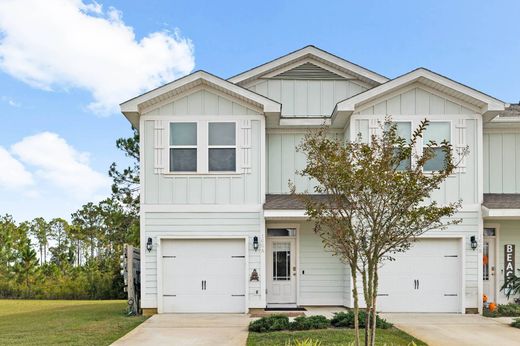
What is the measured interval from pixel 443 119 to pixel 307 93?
4.13 metres

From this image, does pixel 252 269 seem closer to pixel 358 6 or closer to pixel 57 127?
pixel 358 6

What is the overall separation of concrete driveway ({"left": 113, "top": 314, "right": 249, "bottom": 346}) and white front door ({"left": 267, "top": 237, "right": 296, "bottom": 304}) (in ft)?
5.64

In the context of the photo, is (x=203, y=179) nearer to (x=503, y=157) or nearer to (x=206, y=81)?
(x=206, y=81)

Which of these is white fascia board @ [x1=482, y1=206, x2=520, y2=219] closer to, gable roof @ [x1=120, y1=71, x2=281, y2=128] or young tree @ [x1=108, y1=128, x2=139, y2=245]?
gable roof @ [x1=120, y1=71, x2=281, y2=128]

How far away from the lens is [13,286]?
22.2 metres

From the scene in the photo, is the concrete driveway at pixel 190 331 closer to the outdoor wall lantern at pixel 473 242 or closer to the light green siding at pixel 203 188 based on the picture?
the light green siding at pixel 203 188

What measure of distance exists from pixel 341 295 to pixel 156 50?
28.5 feet

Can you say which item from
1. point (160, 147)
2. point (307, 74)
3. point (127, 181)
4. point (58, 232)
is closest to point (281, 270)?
point (160, 147)

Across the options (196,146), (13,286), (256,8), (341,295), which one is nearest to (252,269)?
(341,295)

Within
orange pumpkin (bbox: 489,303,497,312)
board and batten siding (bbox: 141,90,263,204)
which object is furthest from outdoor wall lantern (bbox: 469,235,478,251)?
board and batten siding (bbox: 141,90,263,204)

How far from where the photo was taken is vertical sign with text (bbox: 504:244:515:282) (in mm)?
13539

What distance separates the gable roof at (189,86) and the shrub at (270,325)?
216 inches

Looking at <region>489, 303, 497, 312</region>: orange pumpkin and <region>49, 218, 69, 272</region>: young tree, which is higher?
<region>489, 303, 497, 312</region>: orange pumpkin

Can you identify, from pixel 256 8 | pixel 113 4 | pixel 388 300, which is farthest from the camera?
pixel 256 8
